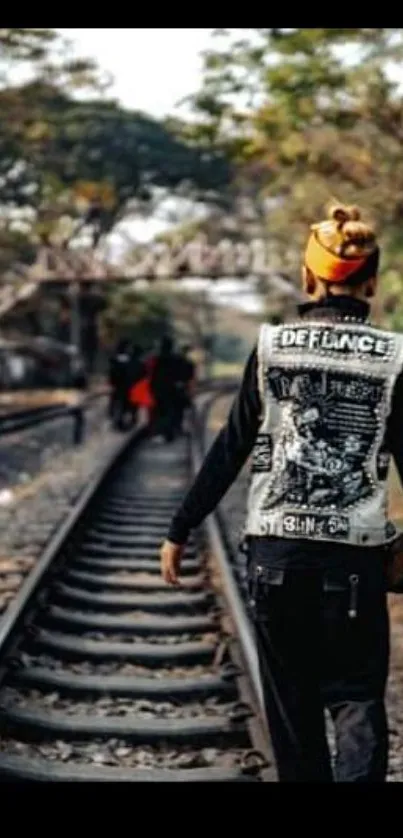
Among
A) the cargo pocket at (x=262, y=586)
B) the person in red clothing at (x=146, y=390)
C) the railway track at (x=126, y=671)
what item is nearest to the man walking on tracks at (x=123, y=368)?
the person in red clothing at (x=146, y=390)

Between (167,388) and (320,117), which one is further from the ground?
(320,117)

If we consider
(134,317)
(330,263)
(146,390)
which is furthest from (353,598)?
(134,317)

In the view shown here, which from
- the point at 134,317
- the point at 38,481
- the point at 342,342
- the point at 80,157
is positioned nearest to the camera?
the point at 342,342

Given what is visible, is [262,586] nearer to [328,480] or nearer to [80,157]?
[328,480]

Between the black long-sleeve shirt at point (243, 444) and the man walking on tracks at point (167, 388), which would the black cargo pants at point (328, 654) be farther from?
the man walking on tracks at point (167, 388)

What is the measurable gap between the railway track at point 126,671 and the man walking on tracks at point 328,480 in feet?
3.92

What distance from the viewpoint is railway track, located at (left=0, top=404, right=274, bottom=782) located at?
4.67 metres

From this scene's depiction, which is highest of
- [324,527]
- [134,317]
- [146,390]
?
[324,527]

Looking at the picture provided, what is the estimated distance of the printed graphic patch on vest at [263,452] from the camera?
3191 millimetres

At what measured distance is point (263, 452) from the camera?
3.20m

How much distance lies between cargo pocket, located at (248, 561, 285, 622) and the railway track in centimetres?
127

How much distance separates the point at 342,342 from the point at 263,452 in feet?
0.99
